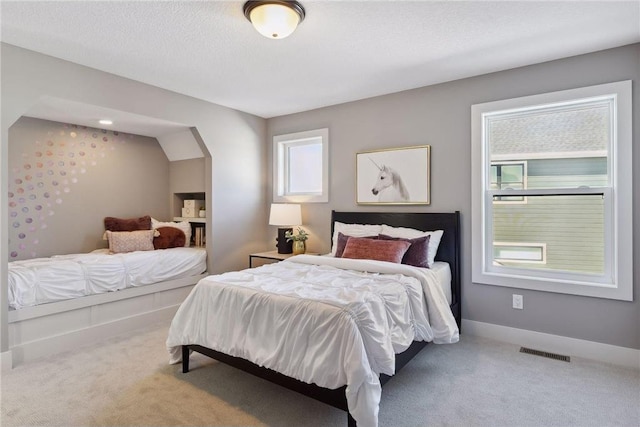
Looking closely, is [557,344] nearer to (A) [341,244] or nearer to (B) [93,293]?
(A) [341,244]

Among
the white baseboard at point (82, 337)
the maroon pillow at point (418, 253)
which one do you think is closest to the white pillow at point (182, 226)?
the white baseboard at point (82, 337)

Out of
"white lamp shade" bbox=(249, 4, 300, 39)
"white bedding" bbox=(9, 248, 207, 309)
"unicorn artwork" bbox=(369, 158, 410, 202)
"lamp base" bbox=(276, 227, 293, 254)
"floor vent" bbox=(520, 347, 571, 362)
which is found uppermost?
"white lamp shade" bbox=(249, 4, 300, 39)

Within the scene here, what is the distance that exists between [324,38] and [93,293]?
9.86ft

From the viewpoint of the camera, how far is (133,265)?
351 centimetres

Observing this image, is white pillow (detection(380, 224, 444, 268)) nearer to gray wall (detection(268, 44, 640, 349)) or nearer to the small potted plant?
gray wall (detection(268, 44, 640, 349))

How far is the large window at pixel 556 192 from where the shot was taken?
2.70 m

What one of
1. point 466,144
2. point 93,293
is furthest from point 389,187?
point 93,293

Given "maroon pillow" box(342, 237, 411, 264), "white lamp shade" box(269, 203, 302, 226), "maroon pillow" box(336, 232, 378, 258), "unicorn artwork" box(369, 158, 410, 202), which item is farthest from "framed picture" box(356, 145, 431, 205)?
"white lamp shade" box(269, 203, 302, 226)

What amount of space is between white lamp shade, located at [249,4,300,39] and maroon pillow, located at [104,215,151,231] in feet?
10.3

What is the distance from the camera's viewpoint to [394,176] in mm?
3775

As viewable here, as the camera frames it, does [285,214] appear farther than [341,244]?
Yes

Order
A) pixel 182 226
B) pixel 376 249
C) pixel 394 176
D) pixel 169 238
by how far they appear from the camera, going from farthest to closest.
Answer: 1. pixel 182 226
2. pixel 169 238
3. pixel 394 176
4. pixel 376 249

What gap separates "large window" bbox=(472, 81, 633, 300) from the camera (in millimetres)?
2695

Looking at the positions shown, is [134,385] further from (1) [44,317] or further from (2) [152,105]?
(2) [152,105]
